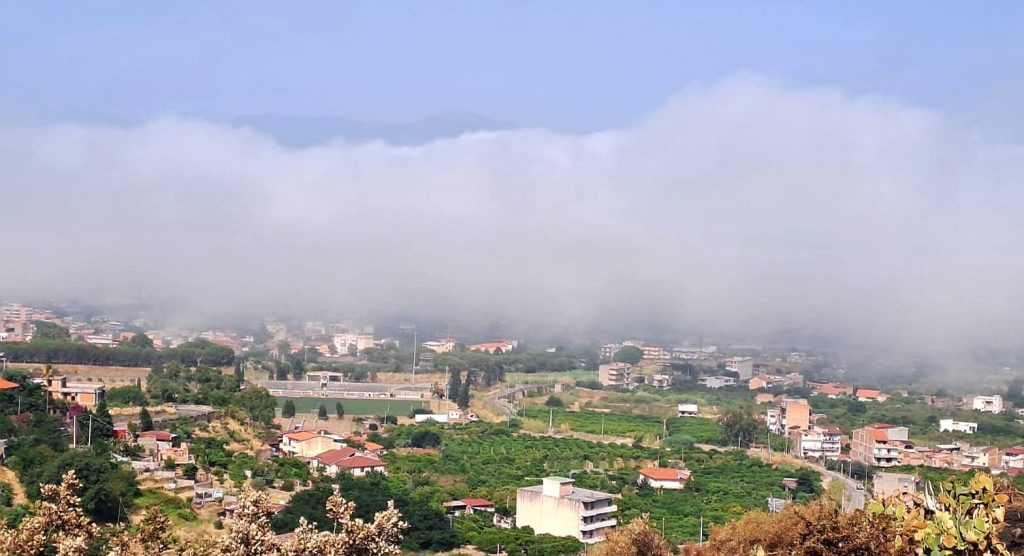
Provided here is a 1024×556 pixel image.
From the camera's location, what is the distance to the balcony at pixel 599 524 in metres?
14.3

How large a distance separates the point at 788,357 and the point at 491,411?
2978 cm

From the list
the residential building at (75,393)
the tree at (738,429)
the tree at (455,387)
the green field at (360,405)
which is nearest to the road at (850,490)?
the tree at (738,429)

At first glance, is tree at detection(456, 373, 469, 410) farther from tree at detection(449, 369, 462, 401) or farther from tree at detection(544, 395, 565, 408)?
tree at detection(544, 395, 565, 408)

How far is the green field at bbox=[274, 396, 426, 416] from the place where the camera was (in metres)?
28.6

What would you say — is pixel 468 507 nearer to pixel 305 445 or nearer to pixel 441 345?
pixel 305 445

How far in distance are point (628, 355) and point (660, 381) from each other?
327 inches

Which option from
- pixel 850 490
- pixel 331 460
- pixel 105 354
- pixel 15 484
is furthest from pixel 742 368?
pixel 15 484

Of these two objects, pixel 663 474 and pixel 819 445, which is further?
pixel 819 445

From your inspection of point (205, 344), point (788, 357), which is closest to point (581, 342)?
point (788, 357)

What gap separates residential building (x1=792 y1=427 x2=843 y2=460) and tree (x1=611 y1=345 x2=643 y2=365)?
2244cm

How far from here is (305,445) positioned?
62.3 ft

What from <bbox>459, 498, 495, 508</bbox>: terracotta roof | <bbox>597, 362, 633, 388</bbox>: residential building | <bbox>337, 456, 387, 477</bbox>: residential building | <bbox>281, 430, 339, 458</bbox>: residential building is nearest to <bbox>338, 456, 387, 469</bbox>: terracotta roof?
<bbox>337, 456, 387, 477</bbox>: residential building

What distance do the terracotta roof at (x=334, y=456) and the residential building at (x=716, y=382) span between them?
79.7 ft

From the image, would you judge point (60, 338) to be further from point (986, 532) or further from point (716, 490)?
point (986, 532)
